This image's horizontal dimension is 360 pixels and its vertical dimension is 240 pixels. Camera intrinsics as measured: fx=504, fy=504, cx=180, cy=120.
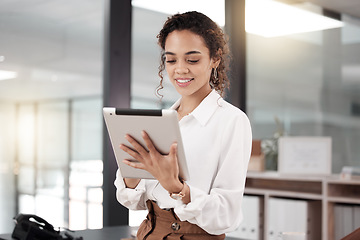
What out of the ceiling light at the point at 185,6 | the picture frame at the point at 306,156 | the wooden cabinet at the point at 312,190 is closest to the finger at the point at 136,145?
the ceiling light at the point at 185,6

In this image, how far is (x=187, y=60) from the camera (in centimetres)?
143

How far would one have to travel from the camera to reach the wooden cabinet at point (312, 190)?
3.54 m

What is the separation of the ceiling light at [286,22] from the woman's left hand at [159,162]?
337cm

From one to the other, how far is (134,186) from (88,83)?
5.50ft

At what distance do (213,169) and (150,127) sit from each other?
23 centimetres

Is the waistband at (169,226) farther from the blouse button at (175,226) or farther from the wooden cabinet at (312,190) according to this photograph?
the wooden cabinet at (312,190)

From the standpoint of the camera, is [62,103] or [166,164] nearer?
[166,164]

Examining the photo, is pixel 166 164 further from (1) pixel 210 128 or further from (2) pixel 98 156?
(2) pixel 98 156

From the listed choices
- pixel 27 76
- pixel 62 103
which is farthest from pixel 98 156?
pixel 27 76

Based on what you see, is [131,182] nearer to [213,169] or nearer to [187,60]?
[213,169]

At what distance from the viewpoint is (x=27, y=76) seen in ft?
9.19

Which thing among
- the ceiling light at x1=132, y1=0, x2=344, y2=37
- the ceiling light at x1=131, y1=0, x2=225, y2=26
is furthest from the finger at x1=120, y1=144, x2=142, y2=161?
the ceiling light at x1=132, y1=0, x2=344, y2=37

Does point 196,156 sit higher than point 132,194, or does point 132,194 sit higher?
point 196,156

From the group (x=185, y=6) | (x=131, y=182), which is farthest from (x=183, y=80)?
(x=185, y=6)
